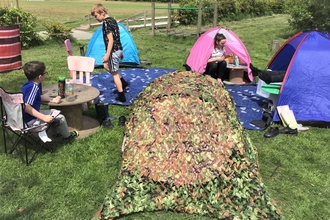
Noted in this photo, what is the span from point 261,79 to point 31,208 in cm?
463

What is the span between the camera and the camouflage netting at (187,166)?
3.30m

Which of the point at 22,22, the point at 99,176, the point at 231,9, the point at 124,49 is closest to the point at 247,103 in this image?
the point at 99,176

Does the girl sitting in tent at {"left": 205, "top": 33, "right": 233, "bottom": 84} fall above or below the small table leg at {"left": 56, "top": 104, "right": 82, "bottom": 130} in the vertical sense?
above

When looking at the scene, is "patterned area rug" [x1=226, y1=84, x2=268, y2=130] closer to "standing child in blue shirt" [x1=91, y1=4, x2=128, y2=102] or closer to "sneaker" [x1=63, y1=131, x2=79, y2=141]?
"standing child in blue shirt" [x1=91, y1=4, x2=128, y2=102]

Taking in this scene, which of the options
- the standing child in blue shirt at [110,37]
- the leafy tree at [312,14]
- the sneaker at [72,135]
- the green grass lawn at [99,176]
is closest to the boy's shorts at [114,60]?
the standing child in blue shirt at [110,37]

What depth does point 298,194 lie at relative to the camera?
3.80 m

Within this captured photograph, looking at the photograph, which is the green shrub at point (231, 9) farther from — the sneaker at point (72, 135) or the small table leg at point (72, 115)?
the sneaker at point (72, 135)

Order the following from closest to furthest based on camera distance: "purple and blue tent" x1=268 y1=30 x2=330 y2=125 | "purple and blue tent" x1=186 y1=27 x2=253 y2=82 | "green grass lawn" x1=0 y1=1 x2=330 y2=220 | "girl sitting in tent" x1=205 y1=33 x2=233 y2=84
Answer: "green grass lawn" x1=0 y1=1 x2=330 y2=220
"purple and blue tent" x1=268 y1=30 x2=330 y2=125
"girl sitting in tent" x1=205 y1=33 x2=233 y2=84
"purple and blue tent" x1=186 y1=27 x2=253 y2=82

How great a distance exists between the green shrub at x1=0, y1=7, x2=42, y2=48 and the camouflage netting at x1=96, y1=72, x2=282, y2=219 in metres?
9.80

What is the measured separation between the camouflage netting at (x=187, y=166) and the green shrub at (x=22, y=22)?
9.80 metres

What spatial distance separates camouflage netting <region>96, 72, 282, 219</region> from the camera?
3.30m

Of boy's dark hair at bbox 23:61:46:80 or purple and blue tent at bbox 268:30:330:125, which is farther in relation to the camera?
purple and blue tent at bbox 268:30:330:125

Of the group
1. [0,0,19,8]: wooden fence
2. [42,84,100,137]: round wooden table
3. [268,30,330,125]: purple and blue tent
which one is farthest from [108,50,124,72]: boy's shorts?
[0,0,19,8]: wooden fence

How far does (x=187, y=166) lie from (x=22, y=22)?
35.3 feet
